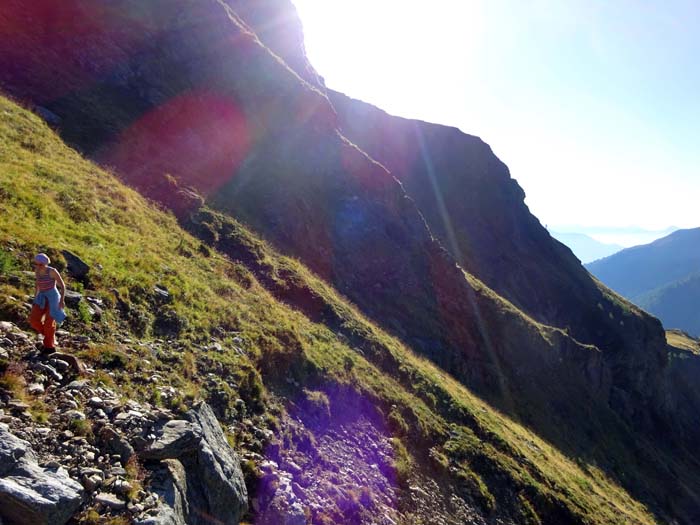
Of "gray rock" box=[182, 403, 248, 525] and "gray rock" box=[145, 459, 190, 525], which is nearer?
"gray rock" box=[145, 459, 190, 525]

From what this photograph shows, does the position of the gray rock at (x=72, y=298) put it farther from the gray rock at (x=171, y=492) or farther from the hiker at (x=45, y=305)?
the gray rock at (x=171, y=492)

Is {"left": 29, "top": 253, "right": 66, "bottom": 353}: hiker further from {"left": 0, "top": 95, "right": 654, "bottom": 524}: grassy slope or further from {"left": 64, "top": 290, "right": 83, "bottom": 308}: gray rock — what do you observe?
{"left": 64, "top": 290, "right": 83, "bottom": 308}: gray rock

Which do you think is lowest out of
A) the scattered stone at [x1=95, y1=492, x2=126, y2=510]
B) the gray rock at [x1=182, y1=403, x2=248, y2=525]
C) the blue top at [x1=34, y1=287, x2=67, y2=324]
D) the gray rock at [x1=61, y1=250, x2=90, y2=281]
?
the gray rock at [x1=182, y1=403, x2=248, y2=525]

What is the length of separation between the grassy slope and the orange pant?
665 mm

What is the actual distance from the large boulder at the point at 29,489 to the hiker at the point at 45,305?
2.86 m

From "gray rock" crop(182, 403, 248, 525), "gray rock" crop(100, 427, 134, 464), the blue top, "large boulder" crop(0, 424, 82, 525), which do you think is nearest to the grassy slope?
the blue top

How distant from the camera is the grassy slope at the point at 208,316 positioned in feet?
39.4

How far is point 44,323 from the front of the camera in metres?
9.07

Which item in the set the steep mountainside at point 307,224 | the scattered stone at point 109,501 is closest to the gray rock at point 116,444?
the scattered stone at point 109,501

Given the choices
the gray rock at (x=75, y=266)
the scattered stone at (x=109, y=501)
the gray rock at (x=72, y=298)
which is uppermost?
the gray rock at (x=75, y=266)

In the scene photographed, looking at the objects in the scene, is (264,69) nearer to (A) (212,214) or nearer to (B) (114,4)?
(B) (114,4)

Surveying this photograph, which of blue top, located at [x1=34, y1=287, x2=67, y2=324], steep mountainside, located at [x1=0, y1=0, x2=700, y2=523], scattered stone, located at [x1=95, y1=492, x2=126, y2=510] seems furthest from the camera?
steep mountainside, located at [x1=0, y1=0, x2=700, y2=523]

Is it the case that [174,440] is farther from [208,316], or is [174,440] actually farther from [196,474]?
[208,316]

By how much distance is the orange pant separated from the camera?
895 centimetres
